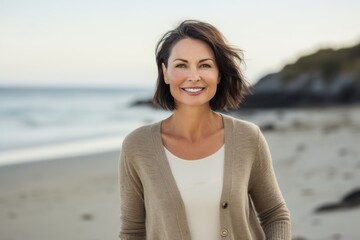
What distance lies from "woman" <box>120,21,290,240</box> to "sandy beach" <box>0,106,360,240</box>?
327 centimetres

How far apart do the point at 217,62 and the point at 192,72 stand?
0.13m

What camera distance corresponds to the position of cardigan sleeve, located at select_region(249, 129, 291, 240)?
2.38 meters

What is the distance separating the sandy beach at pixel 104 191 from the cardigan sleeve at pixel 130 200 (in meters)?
3.32

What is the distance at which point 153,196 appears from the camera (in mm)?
2346

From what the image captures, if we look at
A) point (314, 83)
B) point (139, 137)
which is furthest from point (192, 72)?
point (314, 83)

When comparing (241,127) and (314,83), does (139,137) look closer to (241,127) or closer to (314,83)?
(241,127)

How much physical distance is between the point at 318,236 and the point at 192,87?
11.9 feet

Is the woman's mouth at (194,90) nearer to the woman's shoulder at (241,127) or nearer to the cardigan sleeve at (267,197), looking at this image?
the woman's shoulder at (241,127)

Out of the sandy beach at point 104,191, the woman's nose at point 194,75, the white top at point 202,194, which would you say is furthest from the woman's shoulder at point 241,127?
the sandy beach at point 104,191

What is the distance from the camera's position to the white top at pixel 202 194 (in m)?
2.29

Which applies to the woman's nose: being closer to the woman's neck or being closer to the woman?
the woman

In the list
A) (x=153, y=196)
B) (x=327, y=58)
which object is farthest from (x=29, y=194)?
(x=327, y=58)

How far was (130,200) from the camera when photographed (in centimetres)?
244

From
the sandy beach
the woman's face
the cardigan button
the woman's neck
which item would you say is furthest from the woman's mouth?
the sandy beach
